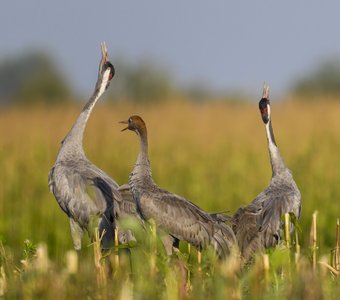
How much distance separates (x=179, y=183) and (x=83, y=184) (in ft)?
18.3

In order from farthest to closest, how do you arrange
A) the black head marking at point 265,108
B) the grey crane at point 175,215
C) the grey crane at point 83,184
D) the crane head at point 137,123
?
1. the black head marking at point 265,108
2. the grey crane at point 83,184
3. the crane head at point 137,123
4. the grey crane at point 175,215

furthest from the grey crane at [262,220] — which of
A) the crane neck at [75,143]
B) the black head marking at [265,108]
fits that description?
the crane neck at [75,143]

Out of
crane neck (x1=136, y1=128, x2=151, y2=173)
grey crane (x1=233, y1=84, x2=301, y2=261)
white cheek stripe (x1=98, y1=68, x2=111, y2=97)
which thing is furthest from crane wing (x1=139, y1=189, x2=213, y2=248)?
white cheek stripe (x1=98, y1=68, x2=111, y2=97)

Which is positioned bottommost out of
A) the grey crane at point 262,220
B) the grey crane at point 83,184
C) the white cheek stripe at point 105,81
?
the grey crane at point 262,220

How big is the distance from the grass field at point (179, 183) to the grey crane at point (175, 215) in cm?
40

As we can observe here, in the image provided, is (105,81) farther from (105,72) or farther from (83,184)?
(83,184)

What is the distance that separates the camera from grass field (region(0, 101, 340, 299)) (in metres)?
3.32

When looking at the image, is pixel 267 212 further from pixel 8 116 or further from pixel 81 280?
pixel 8 116

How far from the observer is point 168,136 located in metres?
15.0

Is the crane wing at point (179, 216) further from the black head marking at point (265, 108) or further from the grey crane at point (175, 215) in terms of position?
the black head marking at point (265, 108)

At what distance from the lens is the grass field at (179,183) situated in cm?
332

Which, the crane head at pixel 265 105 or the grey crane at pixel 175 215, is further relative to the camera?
the crane head at pixel 265 105

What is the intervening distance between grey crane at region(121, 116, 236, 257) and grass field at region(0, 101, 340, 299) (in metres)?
0.40

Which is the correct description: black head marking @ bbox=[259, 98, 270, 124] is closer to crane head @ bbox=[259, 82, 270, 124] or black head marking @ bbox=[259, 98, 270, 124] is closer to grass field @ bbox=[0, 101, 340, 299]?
crane head @ bbox=[259, 82, 270, 124]
